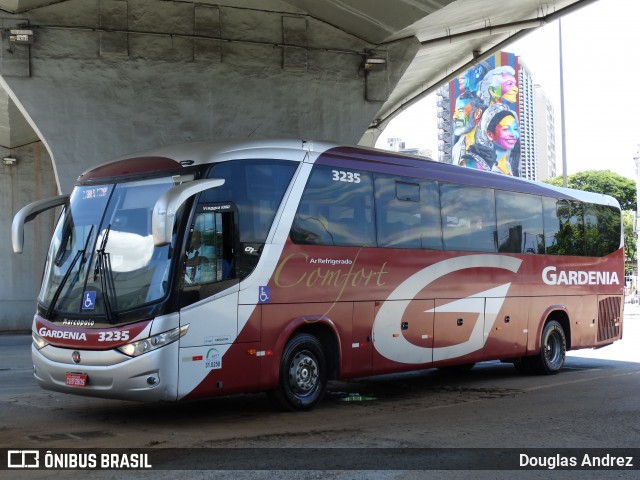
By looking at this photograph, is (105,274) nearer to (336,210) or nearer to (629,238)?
(336,210)

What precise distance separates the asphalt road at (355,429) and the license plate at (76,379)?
497 mm

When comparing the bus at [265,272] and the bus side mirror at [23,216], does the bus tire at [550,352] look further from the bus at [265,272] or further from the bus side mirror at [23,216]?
the bus side mirror at [23,216]

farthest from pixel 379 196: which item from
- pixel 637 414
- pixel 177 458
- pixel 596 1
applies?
pixel 596 1

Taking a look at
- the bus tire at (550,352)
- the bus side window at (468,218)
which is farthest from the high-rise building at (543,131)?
the bus side window at (468,218)

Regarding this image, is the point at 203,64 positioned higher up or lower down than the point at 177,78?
higher up

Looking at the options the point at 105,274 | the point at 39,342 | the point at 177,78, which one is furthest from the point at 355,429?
the point at 177,78

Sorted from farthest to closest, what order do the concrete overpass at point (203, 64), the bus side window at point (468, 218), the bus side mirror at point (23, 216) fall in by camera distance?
the concrete overpass at point (203, 64) → the bus side window at point (468, 218) → the bus side mirror at point (23, 216)

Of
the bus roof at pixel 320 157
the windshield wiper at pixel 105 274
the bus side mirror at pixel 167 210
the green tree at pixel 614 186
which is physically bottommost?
the windshield wiper at pixel 105 274

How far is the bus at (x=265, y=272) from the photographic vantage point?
9.09 metres

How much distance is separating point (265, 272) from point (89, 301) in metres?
2.14

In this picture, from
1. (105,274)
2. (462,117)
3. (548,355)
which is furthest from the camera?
(462,117)

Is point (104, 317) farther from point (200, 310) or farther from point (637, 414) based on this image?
point (637, 414)

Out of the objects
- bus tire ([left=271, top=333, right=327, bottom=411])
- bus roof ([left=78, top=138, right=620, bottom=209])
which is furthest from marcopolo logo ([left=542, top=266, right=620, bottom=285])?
bus tire ([left=271, top=333, right=327, bottom=411])

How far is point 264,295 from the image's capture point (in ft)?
33.1
